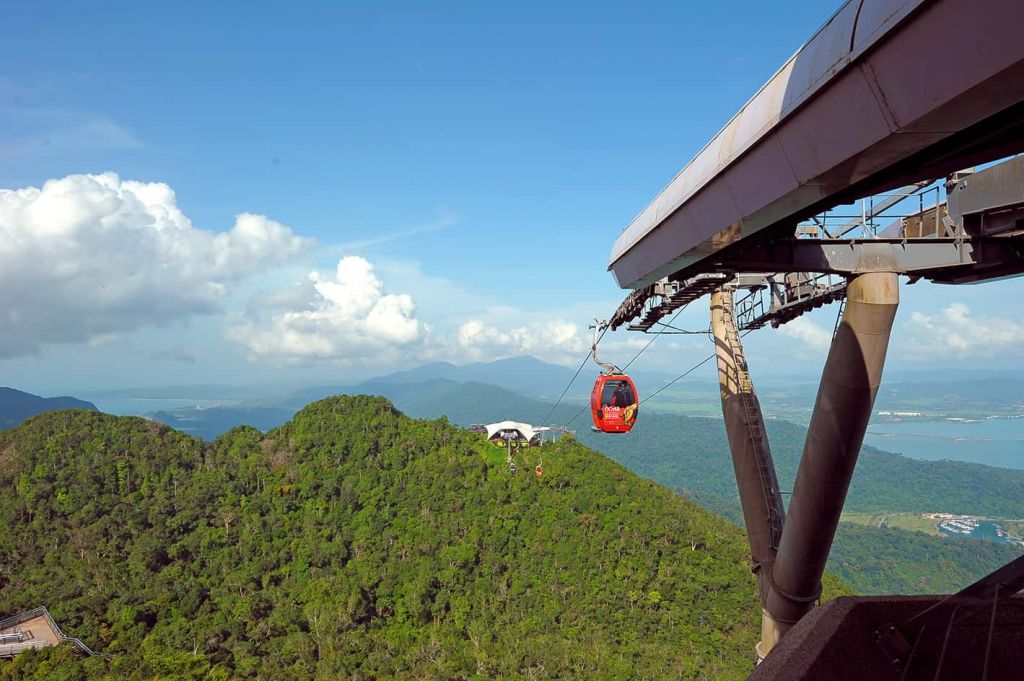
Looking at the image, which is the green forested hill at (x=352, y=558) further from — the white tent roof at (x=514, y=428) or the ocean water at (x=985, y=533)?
the ocean water at (x=985, y=533)

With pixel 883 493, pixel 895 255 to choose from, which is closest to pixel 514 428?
pixel 895 255

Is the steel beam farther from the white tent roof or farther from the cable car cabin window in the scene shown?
the white tent roof

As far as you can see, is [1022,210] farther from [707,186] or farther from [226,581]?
[226,581]

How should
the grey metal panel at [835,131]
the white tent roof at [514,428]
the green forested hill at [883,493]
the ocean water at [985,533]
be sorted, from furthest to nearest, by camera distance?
1. the ocean water at [985,533]
2. the green forested hill at [883,493]
3. the white tent roof at [514,428]
4. the grey metal panel at [835,131]

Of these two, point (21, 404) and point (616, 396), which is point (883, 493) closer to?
point (616, 396)

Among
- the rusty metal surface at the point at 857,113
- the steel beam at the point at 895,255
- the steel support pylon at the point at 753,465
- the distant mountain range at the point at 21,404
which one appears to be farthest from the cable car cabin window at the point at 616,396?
the distant mountain range at the point at 21,404

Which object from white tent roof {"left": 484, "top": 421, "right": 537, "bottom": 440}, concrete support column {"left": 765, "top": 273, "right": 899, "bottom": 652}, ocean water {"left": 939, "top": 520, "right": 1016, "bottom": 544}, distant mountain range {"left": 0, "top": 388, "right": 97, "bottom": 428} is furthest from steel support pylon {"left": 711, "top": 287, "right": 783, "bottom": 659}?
distant mountain range {"left": 0, "top": 388, "right": 97, "bottom": 428}
